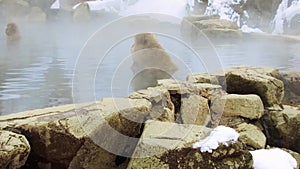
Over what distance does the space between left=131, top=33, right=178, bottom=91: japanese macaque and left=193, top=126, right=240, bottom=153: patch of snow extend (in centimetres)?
208

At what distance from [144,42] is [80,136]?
3.16 meters

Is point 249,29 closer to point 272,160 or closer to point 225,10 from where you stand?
point 225,10

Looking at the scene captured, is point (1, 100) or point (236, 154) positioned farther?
point (1, 100)

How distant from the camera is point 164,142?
2100 mm

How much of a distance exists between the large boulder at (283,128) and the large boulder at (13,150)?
2128 mm

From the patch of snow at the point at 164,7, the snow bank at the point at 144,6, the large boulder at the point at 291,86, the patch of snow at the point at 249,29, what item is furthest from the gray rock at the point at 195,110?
the patch of snow at the point at 164,7

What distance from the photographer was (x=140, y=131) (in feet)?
7.99

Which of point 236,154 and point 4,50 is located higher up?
point 236,154

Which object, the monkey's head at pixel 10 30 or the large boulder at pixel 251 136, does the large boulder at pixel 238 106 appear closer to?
the large boulder at pixel 251 136

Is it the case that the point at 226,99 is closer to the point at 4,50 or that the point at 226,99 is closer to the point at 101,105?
the point at 101,105

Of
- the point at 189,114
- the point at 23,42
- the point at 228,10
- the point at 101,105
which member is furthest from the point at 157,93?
the point at 228,10

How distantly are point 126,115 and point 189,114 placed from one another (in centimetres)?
70

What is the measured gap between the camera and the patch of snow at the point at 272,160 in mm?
2328

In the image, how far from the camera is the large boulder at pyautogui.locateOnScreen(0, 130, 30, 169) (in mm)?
2002
